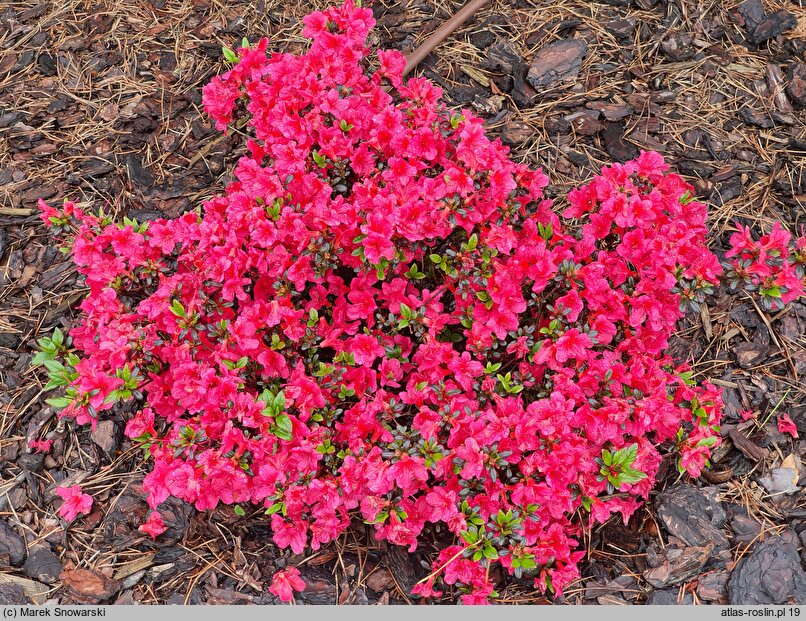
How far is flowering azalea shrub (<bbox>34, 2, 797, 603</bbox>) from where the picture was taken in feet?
7.88

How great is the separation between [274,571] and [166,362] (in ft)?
3.37

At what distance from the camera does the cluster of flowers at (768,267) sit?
8.11ft

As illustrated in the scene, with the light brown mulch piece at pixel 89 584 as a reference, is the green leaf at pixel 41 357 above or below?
above

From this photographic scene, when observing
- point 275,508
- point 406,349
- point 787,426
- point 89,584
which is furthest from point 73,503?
point 787,426

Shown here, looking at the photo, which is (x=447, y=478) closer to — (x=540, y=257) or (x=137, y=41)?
(x=540, y=257)

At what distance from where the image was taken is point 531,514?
2420mm

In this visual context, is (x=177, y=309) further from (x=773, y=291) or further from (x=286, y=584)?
(x=773, y=291)

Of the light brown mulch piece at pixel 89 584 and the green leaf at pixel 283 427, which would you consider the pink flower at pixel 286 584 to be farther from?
the light brown mulch piece at pixel 89 584

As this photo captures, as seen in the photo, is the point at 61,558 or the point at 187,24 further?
the point at 187,24

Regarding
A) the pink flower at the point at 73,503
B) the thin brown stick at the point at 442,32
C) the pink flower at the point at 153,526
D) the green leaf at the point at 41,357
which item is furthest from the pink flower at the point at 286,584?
the thin brown stick at the point at 442,32

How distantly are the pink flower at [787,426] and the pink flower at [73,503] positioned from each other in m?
3.16

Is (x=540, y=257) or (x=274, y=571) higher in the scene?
(x=540, y=257)

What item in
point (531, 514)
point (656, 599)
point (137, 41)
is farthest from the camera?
point (137, 41)

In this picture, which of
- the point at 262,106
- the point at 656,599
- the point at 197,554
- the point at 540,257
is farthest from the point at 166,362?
the point at 656,599
